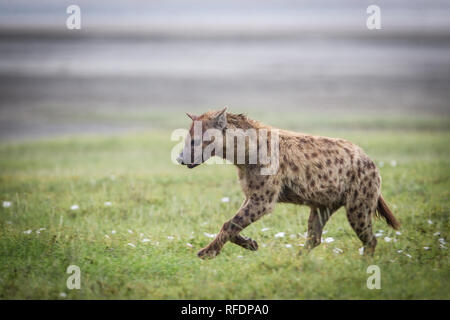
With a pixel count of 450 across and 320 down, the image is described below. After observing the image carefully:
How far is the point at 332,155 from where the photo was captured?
6047mm

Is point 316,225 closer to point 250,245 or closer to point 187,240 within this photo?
point 250,245

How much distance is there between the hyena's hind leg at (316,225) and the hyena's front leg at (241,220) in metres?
0.63

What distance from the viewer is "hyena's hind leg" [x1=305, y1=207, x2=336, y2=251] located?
20.3 feet

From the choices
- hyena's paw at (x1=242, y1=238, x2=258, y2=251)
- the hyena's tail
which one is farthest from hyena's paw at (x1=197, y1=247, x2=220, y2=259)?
the hyena's tail

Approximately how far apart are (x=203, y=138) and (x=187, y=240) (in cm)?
137

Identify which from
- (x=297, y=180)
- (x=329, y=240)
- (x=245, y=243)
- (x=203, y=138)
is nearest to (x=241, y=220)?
(x=245, y=243)

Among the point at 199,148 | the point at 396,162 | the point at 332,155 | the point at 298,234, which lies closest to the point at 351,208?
the point at 332,155

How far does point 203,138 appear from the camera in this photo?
5.83 meters

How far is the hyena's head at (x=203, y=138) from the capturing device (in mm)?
5809

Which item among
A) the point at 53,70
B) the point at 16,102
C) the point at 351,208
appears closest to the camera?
the point at 351,208

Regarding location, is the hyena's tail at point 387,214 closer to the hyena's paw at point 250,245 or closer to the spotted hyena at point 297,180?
the spotted hyena at point 297,180

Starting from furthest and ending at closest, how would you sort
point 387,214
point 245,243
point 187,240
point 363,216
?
point 187,240 → point 387,214 → point 245,243 → point 363,216
